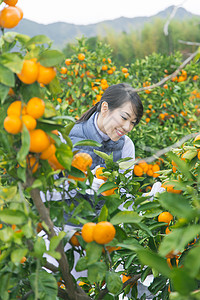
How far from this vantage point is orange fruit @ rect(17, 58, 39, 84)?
0.49m

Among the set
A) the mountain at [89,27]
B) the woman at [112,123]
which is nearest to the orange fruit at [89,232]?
the woman at [112,123]

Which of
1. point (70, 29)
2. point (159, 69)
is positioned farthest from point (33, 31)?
point (159, 69)

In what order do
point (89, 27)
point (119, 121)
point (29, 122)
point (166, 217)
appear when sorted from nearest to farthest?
point (29, 122), point (166, 217), point (119, 121), point (89, 27)

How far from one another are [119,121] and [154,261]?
99 cm

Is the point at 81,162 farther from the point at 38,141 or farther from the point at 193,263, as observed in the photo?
the point at 193,263

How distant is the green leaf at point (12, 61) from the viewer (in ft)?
1.55

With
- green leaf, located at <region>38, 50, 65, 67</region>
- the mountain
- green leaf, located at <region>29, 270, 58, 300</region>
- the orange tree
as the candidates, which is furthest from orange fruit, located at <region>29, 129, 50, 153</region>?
the mountain

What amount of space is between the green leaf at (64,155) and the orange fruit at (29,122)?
0.24 feet

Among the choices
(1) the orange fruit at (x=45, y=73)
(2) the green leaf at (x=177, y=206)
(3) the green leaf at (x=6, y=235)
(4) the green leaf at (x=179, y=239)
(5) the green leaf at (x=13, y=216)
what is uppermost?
A: (1) the orange fruit at (x=45, y=73)

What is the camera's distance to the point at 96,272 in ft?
1.79

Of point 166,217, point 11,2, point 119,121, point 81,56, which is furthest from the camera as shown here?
point 81,56

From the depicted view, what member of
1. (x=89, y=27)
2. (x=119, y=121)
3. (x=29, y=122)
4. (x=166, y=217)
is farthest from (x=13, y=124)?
(x=89, y=27)

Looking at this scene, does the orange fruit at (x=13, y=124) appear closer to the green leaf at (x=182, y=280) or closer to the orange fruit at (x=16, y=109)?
the orange fruit at (x=16, y=109)

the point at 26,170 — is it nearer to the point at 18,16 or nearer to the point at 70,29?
the point at 18,16
